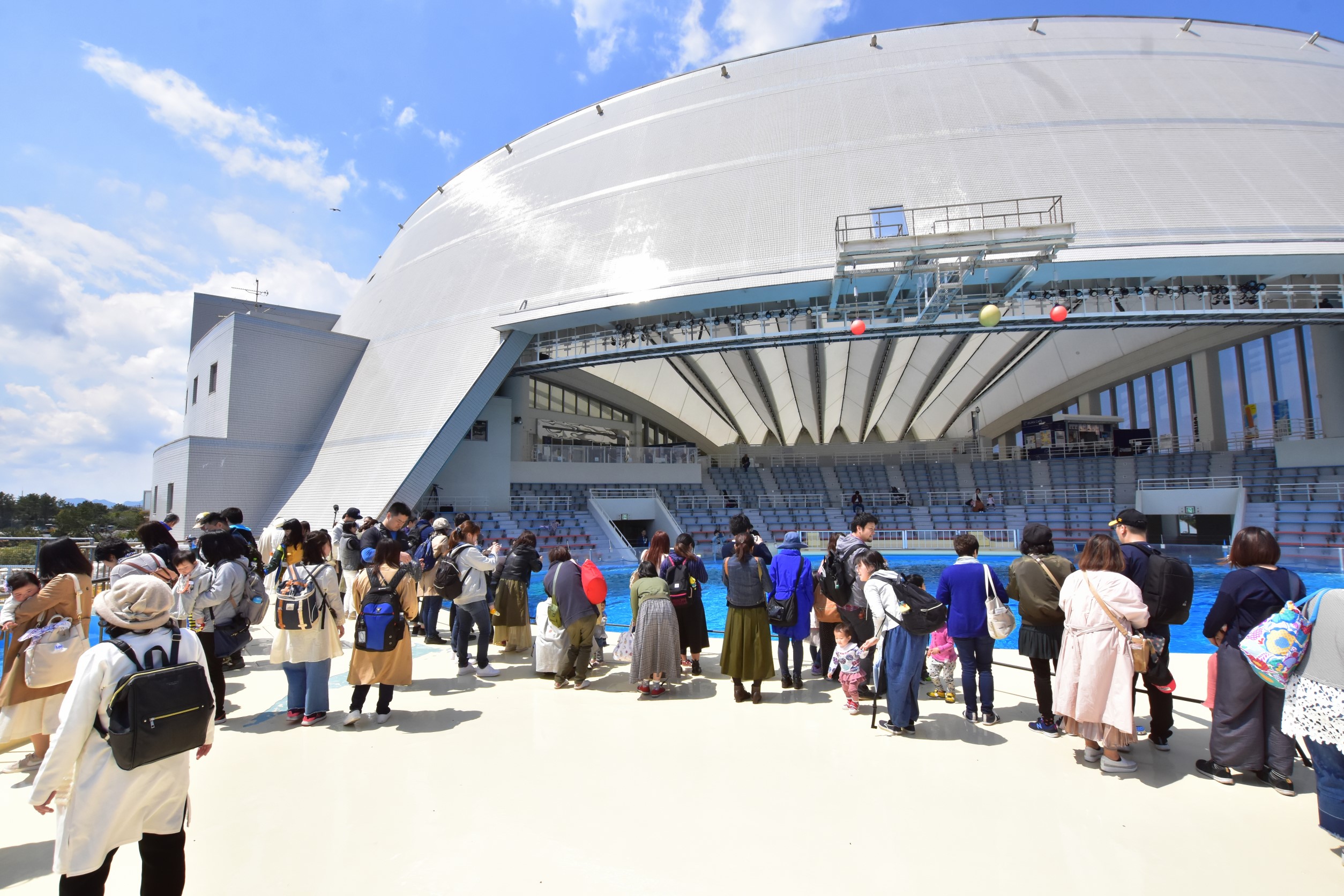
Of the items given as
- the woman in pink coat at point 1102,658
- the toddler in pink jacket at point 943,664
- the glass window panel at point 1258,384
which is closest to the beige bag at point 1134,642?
the woman in pink coat at point 1102,658

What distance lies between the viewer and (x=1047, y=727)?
459cm

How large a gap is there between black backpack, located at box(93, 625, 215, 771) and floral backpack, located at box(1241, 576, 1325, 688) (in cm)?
486

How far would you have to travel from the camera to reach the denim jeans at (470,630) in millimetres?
6367

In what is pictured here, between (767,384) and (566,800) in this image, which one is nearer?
(566,800)

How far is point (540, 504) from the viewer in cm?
2336

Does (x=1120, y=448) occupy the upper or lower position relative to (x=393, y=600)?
upper

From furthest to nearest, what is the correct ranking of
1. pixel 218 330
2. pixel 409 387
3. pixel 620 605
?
pixel 218 330, pixel 409 387, pixel 620 605

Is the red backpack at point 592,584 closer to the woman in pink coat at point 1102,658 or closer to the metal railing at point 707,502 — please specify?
the woman in pink coat at point 1102,658

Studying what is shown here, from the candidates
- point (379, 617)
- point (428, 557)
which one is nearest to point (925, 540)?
point (428, 557)

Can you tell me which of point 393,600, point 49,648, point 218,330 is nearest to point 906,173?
point 393,600

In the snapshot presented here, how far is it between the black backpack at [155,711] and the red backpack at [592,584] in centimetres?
359

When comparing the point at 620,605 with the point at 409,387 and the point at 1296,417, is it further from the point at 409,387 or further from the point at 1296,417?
the point at 1296,417

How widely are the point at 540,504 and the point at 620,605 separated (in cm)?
1022

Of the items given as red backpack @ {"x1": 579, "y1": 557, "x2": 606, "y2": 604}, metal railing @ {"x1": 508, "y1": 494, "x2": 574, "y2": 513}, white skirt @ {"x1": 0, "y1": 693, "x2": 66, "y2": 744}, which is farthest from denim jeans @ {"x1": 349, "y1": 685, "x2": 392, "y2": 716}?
metal railing @ {"x1": 508, "y1": 494, "x2": 574, "y2": 513}
